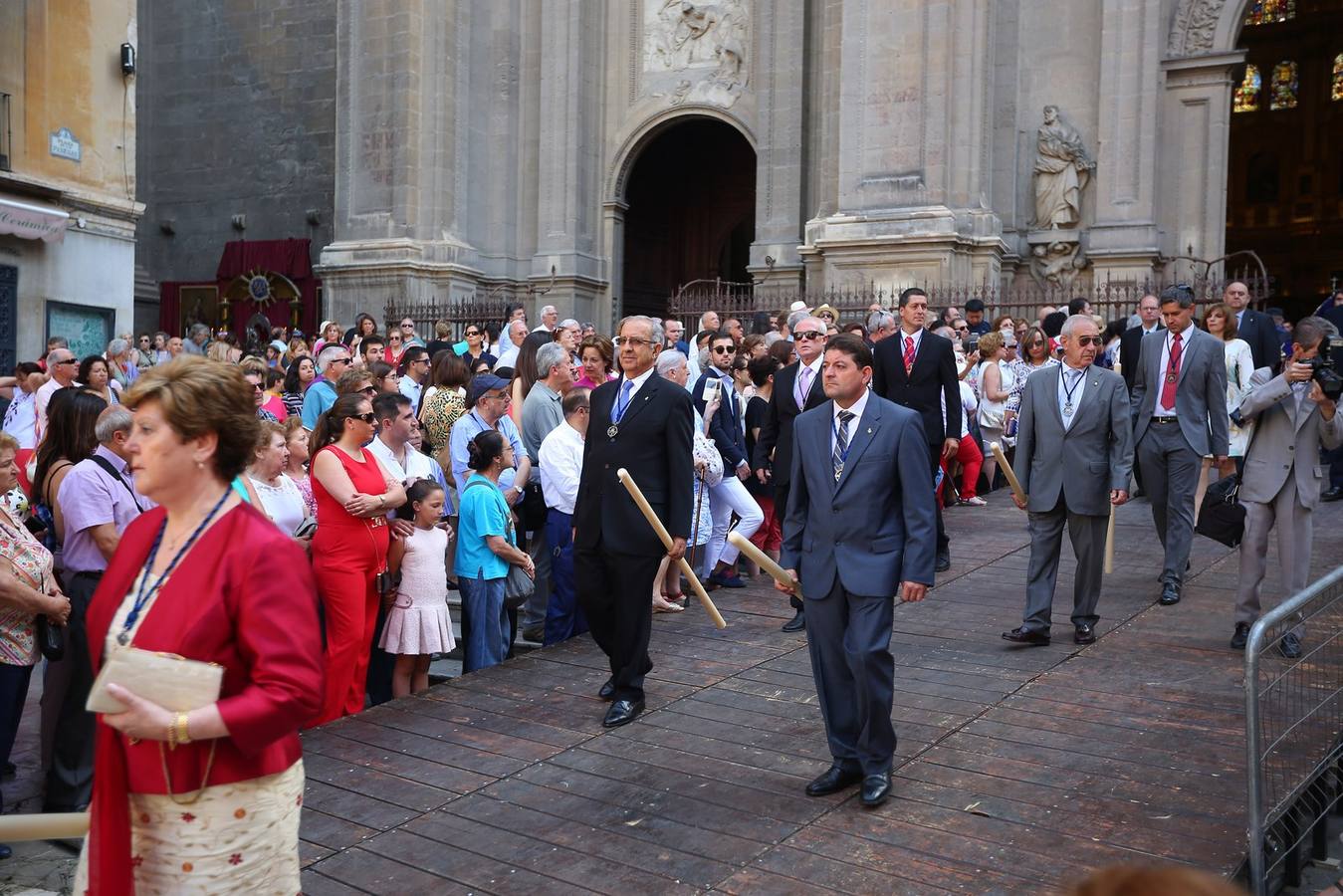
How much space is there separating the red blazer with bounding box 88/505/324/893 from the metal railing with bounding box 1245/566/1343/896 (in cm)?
341

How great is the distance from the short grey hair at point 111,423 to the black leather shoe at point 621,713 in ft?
8.89

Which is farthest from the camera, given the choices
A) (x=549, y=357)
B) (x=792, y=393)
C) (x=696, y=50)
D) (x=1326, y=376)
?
(x=696, y=50)

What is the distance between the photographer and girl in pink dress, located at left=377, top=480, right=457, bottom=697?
7.15 metres

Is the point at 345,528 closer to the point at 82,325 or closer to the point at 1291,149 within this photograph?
the point at 82,325

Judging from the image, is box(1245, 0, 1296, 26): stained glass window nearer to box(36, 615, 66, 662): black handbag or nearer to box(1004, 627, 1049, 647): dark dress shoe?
box(1004, 627, 1049, 647): dark dress shoe

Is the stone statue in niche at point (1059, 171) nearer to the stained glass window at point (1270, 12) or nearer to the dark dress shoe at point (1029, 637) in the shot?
the dark dress shoe at point (1029, 637)

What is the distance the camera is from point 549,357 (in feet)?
29.9

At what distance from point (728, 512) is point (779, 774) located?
4.00m

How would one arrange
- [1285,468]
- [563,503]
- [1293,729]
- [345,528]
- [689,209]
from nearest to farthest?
1. [1293,729]
2. [345,528]
3. [1285,468]
4. [563,503]
5. [689,209]

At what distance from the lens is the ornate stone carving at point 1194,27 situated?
2025 centimetres

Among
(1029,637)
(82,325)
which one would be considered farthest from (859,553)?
(82,325)

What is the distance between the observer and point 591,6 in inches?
926

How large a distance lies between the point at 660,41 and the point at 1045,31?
7101mm

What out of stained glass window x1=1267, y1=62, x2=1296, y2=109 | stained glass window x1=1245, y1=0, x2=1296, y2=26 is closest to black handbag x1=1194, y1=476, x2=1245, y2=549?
stained glass window x1=1245, y1=0, x2=1296, y2=26
